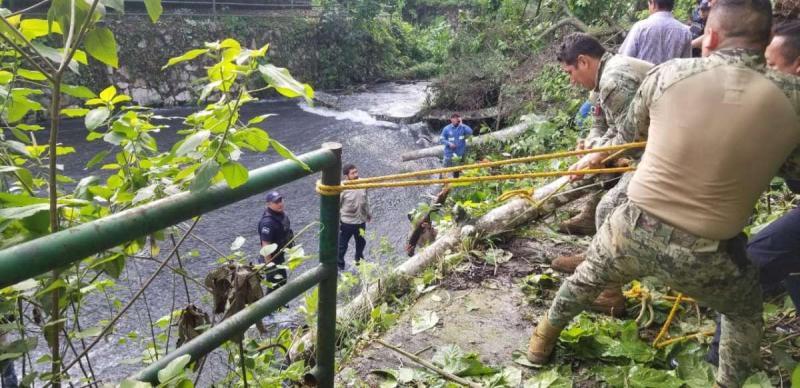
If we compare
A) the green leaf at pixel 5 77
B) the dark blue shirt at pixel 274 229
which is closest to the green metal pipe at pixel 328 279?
the green leaf at pixel 5 77

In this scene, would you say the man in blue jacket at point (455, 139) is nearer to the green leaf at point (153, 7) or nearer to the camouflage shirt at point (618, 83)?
the camouflage shirt at point (618, 83)

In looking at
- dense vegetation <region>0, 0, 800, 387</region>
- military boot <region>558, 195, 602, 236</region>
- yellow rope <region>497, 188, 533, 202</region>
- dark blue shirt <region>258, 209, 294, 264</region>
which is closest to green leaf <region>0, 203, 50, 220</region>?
dense vegetation <region>0, 0, 800, 387</region>

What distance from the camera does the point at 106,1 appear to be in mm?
1222

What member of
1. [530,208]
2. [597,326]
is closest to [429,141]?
[530,208]

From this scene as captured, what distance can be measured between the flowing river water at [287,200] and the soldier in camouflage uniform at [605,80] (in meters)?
1.73

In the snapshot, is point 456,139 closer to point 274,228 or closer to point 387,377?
point 274,228

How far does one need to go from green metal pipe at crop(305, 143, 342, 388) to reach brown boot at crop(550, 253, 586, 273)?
1946mm

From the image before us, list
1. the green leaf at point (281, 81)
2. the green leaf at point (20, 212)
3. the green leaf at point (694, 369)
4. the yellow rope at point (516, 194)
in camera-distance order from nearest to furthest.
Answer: the green leaf at point (20, 212), the green leaf at point (281, 81), the green leaf at point (694, 369), the yellow rope at point (516, 194)

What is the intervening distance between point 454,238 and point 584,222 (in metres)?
0.96

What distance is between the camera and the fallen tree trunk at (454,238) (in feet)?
11.5

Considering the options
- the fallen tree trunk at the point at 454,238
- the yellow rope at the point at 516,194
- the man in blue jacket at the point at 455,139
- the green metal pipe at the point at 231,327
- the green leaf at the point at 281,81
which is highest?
the green leaf at the point at 281,81

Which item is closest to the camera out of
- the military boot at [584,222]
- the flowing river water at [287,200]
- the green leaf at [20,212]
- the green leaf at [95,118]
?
the green leaf at [20,212]

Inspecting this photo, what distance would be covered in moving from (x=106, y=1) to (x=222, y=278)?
77cm

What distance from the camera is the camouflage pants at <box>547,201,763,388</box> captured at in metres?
1.96
